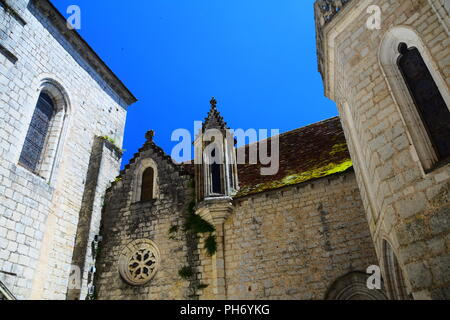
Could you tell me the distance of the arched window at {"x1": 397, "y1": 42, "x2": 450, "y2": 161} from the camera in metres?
4.13

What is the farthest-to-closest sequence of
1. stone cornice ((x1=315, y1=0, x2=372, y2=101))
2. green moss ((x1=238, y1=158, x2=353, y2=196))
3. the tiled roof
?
the tiled roof
green moss ((x1=238, y1=158, x2=353, y2=196))
stone cornice ((x1=315, y1=0, x2=372, y2=101))

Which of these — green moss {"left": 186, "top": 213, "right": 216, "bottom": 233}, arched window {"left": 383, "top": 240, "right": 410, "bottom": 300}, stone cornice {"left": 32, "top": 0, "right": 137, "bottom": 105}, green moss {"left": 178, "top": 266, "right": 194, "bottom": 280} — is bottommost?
arched window {"left": 383, "top": 240, "right": 410, "bottom": 300}

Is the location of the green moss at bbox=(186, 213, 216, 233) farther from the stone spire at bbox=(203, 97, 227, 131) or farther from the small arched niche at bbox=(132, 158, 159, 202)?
the stone spire at bbox=(203, 97, 227, 131)

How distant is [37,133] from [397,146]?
904 cm

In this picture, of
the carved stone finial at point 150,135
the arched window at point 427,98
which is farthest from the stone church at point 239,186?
the carved stone finial at point 150,135

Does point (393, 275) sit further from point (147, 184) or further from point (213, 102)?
point (147, 184)

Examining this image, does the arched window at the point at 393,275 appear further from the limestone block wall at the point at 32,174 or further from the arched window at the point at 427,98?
the limestone block wall at the point at 32,174

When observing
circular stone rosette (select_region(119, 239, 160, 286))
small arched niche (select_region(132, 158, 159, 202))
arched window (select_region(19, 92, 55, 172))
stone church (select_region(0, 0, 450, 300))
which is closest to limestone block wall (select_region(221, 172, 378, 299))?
stone church (select_region(0, 0, 450, 300))

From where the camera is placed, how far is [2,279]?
6.77 meters

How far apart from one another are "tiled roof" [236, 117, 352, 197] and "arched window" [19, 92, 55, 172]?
18.5 feet

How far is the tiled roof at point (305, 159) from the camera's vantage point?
831cm

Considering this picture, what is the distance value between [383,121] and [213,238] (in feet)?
17.2

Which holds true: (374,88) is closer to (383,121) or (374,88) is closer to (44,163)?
(383,121)

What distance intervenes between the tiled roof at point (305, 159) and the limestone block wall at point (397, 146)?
2183mm
